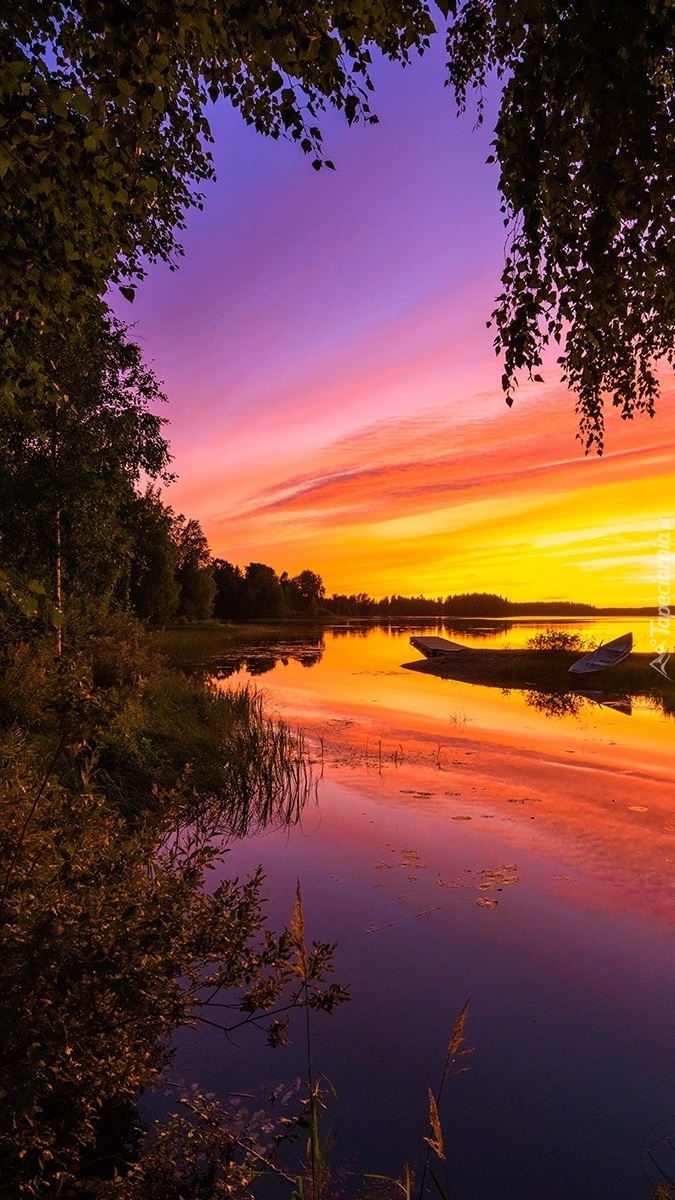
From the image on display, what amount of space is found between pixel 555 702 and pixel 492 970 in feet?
70.5

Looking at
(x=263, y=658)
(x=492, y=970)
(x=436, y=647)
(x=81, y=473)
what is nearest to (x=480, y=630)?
(x=436, y=647)

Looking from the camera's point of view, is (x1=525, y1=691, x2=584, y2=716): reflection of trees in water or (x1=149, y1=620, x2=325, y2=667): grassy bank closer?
(x1=525, y1=691, x2=584, y2=716): reflection of trees in water

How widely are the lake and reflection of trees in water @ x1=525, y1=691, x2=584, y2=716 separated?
9.29m

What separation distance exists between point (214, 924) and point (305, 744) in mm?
12974

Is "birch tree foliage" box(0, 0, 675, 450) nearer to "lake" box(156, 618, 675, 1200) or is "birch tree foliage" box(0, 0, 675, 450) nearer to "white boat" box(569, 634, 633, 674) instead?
"lake" box(156, 618, 675, 1200)

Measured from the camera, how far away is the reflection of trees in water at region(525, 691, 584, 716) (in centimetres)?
2367

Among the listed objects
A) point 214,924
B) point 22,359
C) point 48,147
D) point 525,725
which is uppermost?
point 48,147

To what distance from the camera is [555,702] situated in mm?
26344

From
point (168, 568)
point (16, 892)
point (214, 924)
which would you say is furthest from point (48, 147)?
point (168, 568)

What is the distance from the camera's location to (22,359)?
519 centimetres

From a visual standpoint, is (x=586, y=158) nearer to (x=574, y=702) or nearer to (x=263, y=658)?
(x=574, y=702)

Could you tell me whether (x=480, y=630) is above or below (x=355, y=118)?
below

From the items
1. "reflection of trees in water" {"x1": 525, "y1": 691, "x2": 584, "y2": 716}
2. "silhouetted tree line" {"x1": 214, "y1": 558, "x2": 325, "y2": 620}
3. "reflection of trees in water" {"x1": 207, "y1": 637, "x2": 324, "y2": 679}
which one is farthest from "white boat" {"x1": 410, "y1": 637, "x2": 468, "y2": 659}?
"silhouetted tree line" {"x1": 214, "y1": 558, "x2": 325, "y2": 620}

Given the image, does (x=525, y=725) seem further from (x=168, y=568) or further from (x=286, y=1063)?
(x=168, y=568)
